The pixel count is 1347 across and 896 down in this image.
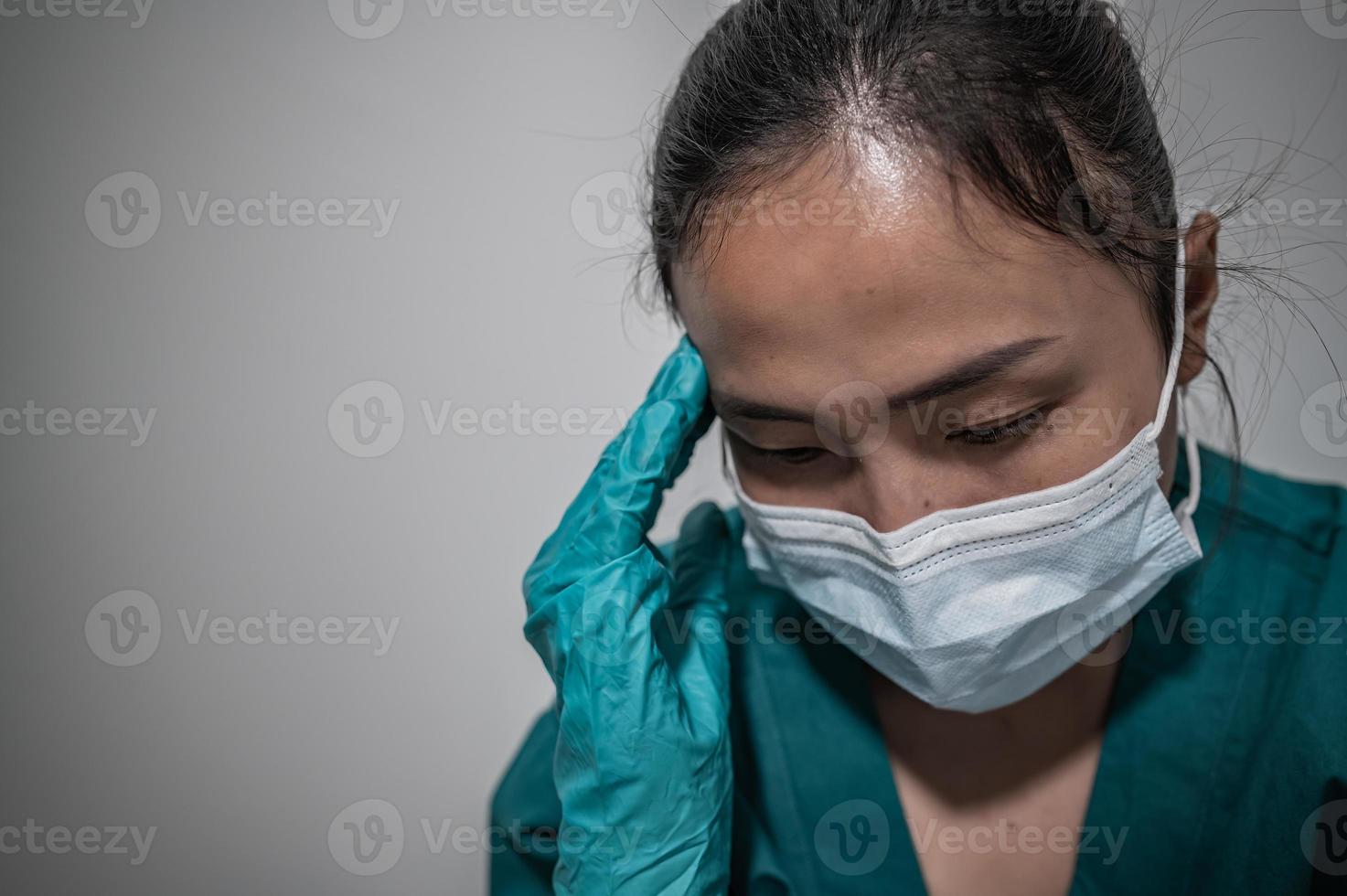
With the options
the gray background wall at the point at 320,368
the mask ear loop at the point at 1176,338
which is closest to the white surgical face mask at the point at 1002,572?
the mask ear loop at the point at 1176,338

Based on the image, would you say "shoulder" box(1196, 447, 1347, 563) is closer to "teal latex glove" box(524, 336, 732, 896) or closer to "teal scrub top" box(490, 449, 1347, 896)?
"teal scrub top" box(490, 449, 1347, 896)

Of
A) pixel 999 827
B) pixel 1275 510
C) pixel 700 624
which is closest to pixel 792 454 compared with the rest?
pixel 700 624

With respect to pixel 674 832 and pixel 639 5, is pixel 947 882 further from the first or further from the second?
pixel 639 5

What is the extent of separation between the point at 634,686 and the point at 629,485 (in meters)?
0.20

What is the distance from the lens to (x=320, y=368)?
112cm

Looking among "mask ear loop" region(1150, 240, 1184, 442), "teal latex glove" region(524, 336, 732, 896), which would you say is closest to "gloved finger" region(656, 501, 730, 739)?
"teal latex glove" region(524, 336, 732, 896)

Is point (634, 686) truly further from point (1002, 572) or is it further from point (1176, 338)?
point (1176, 338)

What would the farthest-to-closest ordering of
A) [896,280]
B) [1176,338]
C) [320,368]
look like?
1. [320,368]
2. [1176,338]
3. [896,280]

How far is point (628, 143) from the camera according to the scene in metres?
1.25

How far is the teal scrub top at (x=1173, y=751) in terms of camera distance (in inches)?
33.9

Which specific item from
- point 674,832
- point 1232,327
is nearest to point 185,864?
point 674,832

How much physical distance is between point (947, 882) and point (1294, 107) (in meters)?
1.07

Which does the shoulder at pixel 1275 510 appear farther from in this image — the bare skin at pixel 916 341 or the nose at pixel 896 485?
the nose at pixel 896 485

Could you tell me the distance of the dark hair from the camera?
716 millimetres
